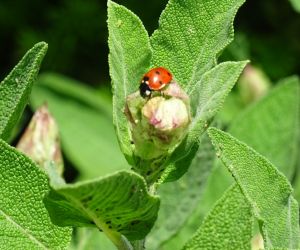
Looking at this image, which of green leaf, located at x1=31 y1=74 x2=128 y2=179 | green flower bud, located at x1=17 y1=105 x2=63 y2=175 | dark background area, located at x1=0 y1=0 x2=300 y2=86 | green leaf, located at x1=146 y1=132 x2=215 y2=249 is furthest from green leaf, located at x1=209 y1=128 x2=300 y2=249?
dark background area, located at x1=0 y1=0 x2=300 y2=86

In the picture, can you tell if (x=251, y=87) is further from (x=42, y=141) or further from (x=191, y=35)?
(x=191, y=35)

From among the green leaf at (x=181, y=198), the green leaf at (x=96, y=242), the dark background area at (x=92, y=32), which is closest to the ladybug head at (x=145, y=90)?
the green leaf at (x=181, y=198)

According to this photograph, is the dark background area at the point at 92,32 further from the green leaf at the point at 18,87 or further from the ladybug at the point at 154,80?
the ladybug at the point at 154,80

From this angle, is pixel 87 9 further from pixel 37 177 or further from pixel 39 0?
pixel 37 177

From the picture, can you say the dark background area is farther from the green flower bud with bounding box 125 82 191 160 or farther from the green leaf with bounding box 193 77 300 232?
the green flower bud with bounding box 125 82 191 160

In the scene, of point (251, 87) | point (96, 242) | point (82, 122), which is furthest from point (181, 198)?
point (82, 122)

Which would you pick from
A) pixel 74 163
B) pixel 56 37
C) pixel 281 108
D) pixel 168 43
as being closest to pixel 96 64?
pixel 56 37
